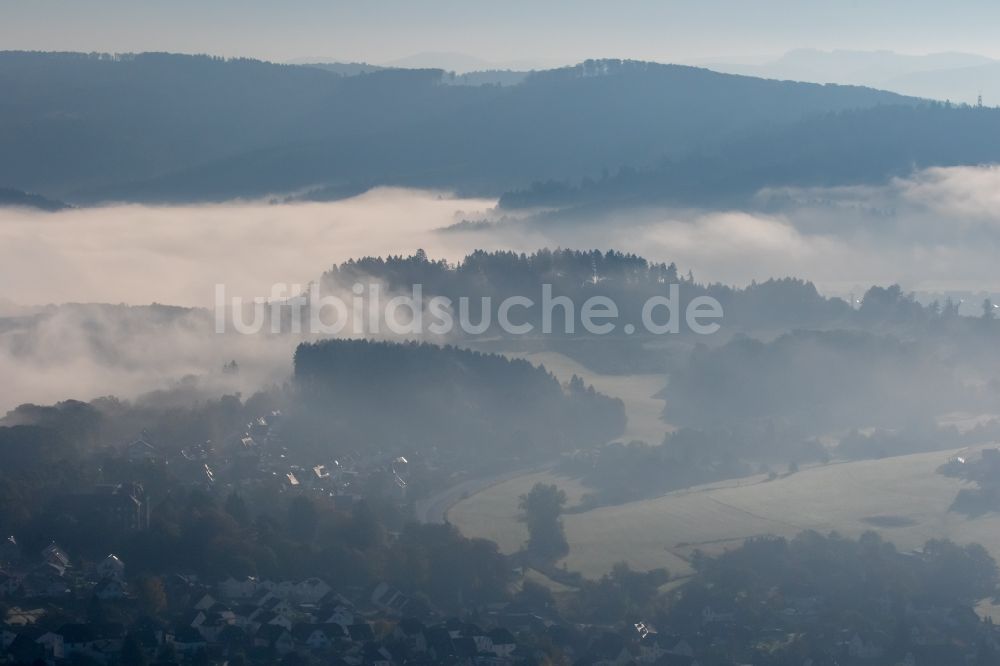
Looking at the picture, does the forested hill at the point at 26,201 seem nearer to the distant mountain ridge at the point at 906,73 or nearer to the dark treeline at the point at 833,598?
the dark treeline at the point at 833,598

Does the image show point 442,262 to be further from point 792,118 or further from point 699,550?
point 792,118

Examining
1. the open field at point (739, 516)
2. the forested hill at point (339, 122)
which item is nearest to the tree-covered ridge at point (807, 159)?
the forested hill at point (339, 122)

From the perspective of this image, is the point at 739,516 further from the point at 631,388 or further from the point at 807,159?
the point at 807,159

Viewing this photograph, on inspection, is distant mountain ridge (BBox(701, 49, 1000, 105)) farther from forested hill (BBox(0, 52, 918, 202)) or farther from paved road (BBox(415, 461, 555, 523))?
paved road (BBox(415, 461, 555, 523))

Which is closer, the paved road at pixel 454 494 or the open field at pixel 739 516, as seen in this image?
the open field at pixel 739 516

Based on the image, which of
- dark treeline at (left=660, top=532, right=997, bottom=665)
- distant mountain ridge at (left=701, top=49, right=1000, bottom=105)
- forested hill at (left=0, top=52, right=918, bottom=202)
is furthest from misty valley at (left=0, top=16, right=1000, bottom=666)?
distant mountain ridge at (left=701, top=49, right=1000, bottom=105)

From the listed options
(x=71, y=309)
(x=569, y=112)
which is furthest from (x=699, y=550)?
(x=569, y=112)

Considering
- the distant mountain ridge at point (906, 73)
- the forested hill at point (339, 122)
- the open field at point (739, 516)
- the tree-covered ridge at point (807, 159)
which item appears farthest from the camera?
the distant mountain ridge at point (906, 73)

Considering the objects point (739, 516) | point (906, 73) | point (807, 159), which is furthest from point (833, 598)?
point (906, 73)
